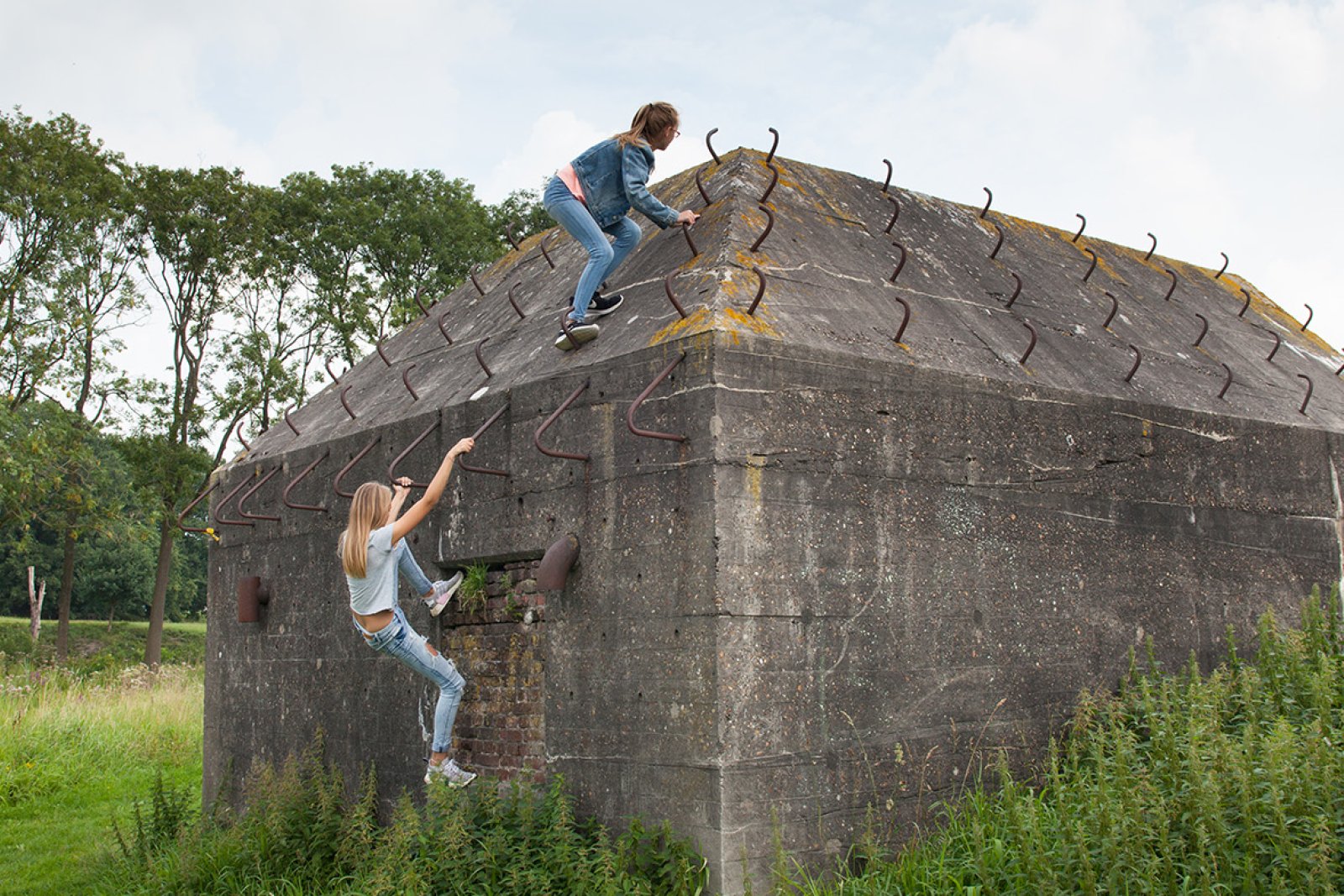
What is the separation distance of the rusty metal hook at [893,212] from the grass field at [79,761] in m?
5.81

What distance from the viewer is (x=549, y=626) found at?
557cm

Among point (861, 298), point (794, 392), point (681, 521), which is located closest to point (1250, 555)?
point (861, 298)

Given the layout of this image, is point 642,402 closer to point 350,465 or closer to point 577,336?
point 577,336

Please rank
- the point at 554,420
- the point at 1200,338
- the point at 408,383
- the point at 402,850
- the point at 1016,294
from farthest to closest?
1. the point at 1200,338
2. the point at 408,383
3. the point at 1016,294
4. the point at 554,420
5. the point at 402,850

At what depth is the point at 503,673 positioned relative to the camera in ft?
19.3

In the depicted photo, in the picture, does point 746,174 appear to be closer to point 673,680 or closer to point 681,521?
point 681,521

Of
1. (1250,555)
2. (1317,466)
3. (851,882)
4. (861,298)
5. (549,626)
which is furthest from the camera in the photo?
(1317,466)

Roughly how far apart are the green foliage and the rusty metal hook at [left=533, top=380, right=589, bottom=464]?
146 cm

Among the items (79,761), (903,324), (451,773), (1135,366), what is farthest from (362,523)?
(79,761)

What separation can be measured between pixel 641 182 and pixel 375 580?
2.35 m

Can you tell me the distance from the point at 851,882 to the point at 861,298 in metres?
2.84

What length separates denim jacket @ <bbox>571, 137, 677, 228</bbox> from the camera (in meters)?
5.94

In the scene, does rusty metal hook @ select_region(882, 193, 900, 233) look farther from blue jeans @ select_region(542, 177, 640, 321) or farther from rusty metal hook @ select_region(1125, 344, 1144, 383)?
blue jeans @ select_region(542, 177, 640, 321)

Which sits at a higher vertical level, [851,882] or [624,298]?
[624,298]
